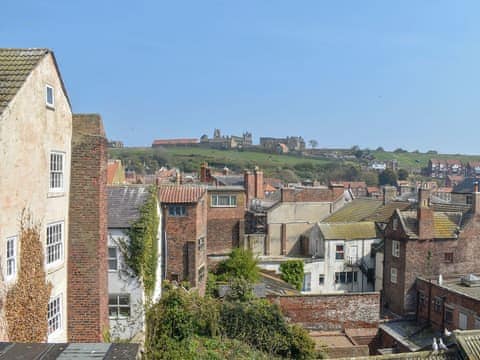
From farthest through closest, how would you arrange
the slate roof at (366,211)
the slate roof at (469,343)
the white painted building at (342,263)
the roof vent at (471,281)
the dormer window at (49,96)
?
the slate roof at (366,211) → the white painted building at (342,263) → the roof vent at (471,281) → the slate roof at (469,343) → the dormer window at (49,96)

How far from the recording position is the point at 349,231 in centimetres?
3712

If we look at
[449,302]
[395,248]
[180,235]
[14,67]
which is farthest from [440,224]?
[14,67]

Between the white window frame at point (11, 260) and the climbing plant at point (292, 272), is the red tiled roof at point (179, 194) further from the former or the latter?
the white window frame at point (11, 260)

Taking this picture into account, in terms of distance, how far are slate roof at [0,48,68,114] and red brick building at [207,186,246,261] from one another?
22.8 metres

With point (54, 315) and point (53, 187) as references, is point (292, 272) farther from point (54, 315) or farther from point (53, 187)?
point (53, 187)

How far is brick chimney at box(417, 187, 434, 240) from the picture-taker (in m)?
30.9

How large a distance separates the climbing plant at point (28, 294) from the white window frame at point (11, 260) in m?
0.15

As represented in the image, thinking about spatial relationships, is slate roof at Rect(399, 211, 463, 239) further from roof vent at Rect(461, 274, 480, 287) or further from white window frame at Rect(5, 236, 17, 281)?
white window frame at Rect(5, 236, 17, 281)

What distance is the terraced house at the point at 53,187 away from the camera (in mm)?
11852

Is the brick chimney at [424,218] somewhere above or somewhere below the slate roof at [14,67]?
below

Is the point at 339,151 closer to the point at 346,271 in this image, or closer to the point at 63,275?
the point at 346,271

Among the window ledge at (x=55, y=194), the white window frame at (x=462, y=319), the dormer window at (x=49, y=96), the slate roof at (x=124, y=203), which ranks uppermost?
the dormer window at (x=49, y=96)

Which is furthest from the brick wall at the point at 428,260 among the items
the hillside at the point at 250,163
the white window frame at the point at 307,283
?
the hillside at the point at 250,163

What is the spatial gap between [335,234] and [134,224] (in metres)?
21.5
